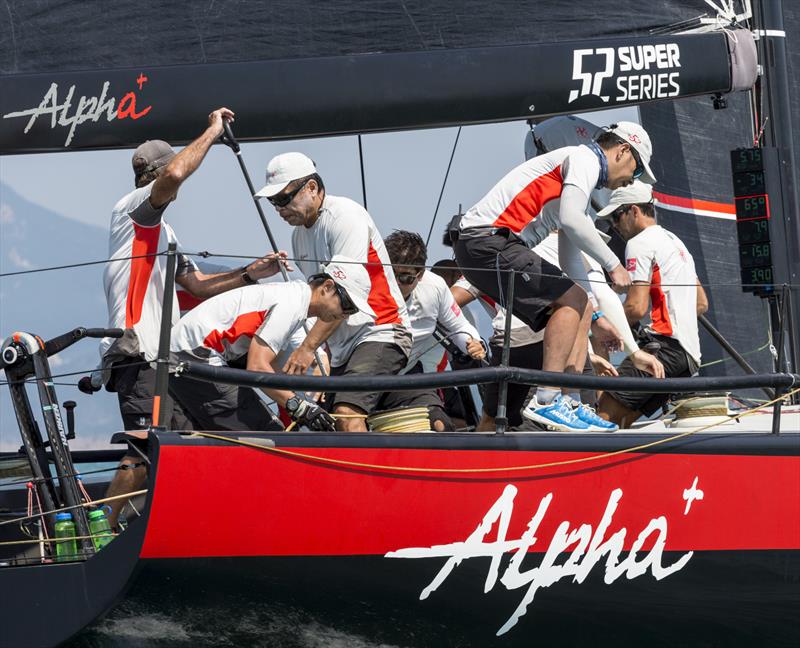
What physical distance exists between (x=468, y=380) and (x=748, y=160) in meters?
2.80

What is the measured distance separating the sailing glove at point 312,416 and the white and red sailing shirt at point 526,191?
958mm

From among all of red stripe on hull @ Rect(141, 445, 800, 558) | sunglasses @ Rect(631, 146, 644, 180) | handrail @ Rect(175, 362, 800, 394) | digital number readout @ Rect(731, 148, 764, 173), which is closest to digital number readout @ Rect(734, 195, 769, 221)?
digital number readout @ Rect(731, 148, 764, 173)

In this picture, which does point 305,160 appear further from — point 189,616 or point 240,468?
point 189,616

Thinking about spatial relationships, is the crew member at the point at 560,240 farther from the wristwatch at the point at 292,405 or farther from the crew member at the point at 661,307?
the wristwatch at the point at 292,405

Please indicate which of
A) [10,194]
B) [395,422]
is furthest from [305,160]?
[10,194]

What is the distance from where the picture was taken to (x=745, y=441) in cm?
457

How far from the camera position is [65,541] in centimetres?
413

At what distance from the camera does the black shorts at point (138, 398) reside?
4.62 metres

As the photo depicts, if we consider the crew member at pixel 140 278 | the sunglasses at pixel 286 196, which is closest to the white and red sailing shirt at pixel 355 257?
the sunglasses at pixel 286 196

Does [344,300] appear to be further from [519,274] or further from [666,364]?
[666,364]

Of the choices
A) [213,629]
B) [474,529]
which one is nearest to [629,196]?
[474,529]

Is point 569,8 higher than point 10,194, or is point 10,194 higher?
point 10,194

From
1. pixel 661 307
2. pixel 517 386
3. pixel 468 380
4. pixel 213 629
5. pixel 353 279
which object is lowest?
pixel 213 629

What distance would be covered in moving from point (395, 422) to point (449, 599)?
1.83 feet
